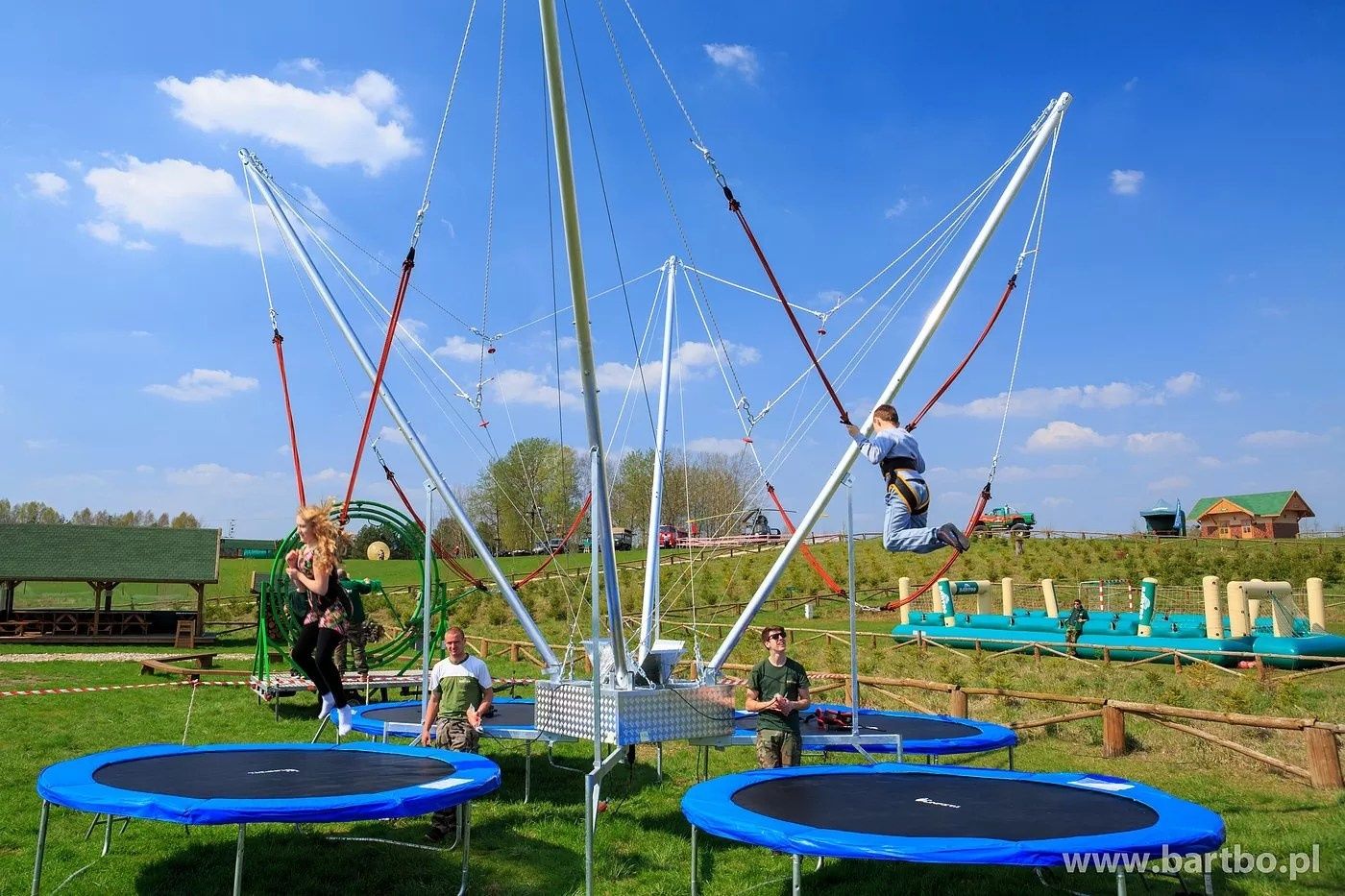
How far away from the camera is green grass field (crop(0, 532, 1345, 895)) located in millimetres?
5031

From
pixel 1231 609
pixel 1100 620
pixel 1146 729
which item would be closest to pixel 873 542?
pixel 1100 620

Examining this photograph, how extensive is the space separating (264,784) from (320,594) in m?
1.13

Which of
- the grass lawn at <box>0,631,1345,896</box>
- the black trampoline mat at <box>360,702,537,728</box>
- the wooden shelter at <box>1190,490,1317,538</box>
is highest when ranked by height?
the wooden shelter at <box>1190,490,1317,538</box>

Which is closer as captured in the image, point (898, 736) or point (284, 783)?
point (284, 783)

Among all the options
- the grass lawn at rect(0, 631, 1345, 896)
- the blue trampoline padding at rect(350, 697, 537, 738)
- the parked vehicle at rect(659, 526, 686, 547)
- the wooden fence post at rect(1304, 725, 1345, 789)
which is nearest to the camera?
the grass lawn at rect(0, 631, 1345, 896)

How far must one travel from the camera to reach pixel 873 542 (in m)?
38.8

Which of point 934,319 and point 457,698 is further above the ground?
point 934,319

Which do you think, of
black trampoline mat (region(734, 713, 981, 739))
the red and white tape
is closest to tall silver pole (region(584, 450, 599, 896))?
black trampoline mat (region(734, 713, 981, 739))

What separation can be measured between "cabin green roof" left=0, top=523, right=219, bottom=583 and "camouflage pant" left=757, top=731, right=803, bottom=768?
61.3 feet

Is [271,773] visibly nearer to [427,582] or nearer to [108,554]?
[427,582]

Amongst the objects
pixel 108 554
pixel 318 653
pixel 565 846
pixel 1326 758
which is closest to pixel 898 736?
pixel 565 846

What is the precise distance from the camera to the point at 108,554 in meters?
21.7

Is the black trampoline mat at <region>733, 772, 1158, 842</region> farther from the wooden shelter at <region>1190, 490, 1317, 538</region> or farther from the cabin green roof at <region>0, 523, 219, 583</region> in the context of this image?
the wooden shelter at <region>1190, 490, 1317, 538</region>

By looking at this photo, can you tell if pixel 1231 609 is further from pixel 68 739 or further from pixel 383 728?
pixel 68 739
